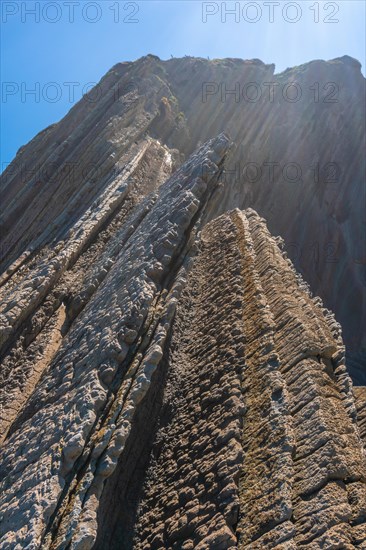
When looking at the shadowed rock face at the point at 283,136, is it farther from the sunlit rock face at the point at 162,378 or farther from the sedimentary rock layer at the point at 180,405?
the sedimentary rock layer at the point at 180,405

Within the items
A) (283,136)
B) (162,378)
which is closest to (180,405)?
(162,378)

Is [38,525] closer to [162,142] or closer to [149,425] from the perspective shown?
[149,425]

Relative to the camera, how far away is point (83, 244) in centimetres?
841

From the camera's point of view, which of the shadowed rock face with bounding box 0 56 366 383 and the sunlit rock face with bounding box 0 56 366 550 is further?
the shadowed rock face with bounding box 0 56 366 383

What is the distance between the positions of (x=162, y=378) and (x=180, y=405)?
1.41 ft

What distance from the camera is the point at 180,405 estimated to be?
5.00 m

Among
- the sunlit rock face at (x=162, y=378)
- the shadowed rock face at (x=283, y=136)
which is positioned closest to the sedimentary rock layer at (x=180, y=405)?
the sunlit rock face at (x=162, y=378)

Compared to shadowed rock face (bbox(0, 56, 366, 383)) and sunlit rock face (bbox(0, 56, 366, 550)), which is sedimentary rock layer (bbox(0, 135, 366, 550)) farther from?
shadowed rock face (bbox(0, 56, 366, 383))

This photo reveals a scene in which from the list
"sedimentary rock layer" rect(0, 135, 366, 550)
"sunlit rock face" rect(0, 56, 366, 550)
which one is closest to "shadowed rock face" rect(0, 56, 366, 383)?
"sunlit rock face" rect(0, 56, 366, 550)

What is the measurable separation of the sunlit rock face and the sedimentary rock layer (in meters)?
0.02

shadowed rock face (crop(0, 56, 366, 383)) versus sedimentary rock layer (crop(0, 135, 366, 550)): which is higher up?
shadowed rock face (crop(0, 56, 366, 383))

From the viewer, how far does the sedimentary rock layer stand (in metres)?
3.45

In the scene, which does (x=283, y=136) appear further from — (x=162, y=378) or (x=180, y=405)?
(x=180, y=405)

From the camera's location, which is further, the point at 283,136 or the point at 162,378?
the point at 283,136
